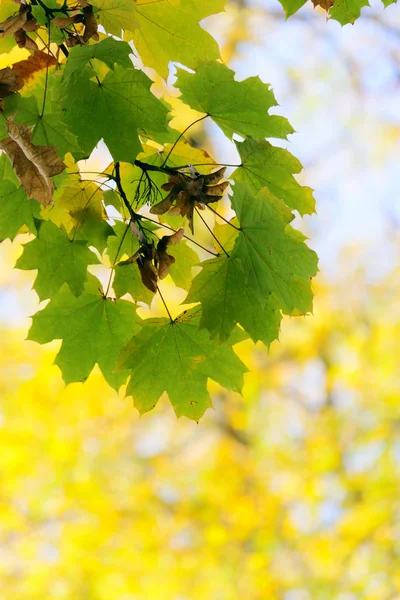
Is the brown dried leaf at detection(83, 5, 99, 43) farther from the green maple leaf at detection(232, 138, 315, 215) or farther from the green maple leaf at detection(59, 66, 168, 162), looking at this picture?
the green maple leaf at detection(232, 138, 315, 215)

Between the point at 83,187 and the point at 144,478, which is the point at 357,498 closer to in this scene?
the point at 144,478

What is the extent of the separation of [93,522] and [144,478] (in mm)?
559

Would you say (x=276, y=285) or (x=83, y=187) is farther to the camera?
(x=83, y=187)

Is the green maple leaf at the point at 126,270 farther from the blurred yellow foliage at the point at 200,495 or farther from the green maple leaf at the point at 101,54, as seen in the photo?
the blurred yellow foliage at the point at 200,495

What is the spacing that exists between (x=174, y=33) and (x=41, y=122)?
281mm

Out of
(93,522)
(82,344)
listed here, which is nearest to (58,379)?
(93,522)

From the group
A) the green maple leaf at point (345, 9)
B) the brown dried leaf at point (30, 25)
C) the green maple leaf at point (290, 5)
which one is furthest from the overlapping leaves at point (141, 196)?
the green maple leaf at point (345, 9)

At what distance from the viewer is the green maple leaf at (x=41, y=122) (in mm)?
805

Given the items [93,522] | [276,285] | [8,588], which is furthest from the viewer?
[8,588]

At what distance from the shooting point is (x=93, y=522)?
164 inches

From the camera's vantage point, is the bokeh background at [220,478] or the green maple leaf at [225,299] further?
the bokeh background at [220,478]

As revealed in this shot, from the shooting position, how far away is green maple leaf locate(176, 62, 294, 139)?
90 cm

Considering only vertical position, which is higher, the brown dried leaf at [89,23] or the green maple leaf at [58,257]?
the brown dried leaf at [89,23]

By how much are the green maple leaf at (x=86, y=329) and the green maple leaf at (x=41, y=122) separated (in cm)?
29
